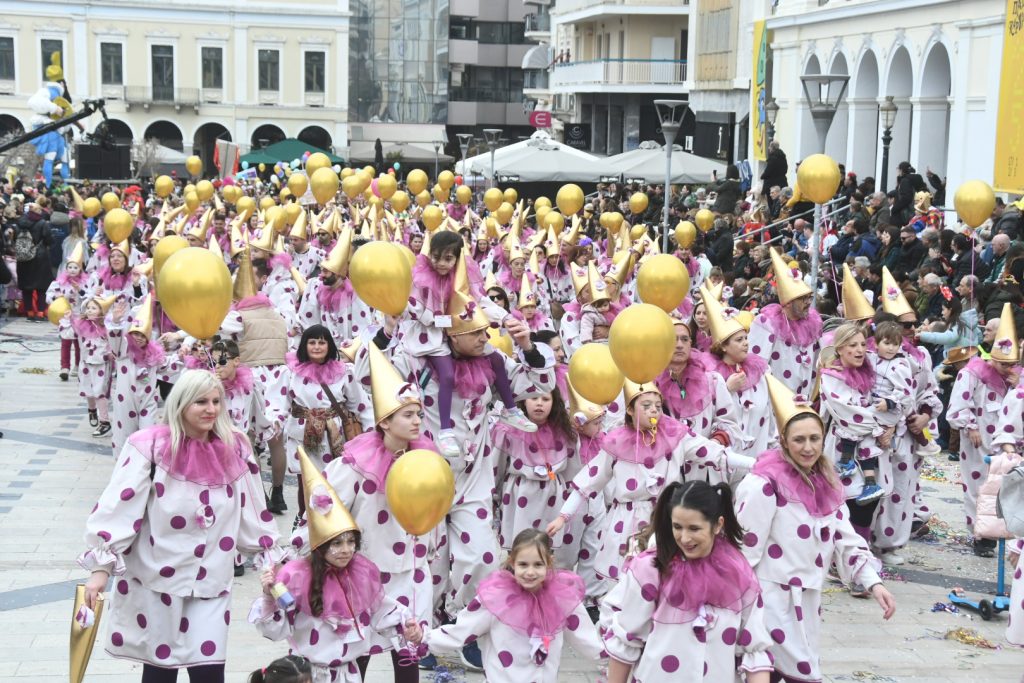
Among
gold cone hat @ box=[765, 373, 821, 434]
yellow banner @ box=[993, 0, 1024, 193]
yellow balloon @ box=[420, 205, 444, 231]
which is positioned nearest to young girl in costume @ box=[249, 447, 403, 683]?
gold cone hat @ box=[765, 373, 821, 434]

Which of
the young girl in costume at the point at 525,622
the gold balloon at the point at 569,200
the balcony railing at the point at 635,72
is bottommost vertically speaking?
the young girl in costume at the point at 525,622

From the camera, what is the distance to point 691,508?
5578 millimetres

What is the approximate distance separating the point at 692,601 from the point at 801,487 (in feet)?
3.06

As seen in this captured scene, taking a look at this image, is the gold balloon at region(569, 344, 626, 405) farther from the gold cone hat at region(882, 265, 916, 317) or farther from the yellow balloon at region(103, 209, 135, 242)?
the yellow balloon at region(103, 209, 135, 242)

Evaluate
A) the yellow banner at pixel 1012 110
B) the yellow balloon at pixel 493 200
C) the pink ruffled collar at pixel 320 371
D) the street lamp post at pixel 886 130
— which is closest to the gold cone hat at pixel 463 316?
the pink ruffled collar at pixel 320 371

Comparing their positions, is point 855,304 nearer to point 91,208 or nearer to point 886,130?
point 91,208

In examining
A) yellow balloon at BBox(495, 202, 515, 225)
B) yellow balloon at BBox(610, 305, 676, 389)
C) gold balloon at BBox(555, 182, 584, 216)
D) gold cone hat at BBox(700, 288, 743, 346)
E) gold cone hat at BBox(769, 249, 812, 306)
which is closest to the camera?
yellow balloon at BBox(610, 305, 676, 389)

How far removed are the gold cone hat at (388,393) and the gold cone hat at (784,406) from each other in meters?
1.59

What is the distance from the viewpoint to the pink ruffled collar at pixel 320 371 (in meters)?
10.1

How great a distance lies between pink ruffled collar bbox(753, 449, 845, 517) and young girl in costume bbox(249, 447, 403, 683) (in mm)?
1745

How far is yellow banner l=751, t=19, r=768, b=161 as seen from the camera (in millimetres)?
29006

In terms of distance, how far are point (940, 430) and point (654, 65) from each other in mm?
37954

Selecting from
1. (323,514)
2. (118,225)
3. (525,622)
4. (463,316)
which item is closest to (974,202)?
(463,316)

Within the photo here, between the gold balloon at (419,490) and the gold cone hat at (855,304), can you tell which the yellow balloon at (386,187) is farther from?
the gold balloon at (419,490)
